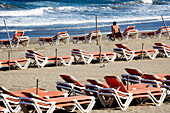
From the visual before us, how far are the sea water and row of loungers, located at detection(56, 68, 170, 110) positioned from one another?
1386cm

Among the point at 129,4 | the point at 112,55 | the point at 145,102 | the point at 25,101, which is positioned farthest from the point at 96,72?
the point at 129,4

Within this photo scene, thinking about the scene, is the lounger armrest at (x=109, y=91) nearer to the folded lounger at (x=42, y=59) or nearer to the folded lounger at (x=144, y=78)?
→ the folded lounger at (x=144, y=78)

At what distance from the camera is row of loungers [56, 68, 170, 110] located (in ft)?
23.3

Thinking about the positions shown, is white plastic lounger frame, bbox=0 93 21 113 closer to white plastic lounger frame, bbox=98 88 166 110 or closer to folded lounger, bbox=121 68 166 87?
white plastic lounger frame, bbox=98 88 166 110

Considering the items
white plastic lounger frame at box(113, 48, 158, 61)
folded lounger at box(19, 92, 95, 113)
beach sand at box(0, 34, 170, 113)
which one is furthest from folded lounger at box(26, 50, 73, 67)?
folded lounger at box(19, 92, 95, 113)

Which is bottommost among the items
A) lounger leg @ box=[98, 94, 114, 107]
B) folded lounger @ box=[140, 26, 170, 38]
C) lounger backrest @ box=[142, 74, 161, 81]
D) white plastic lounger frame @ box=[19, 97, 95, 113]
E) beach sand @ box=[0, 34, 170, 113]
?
beach sand @ box=[0, 34, 170, 113]

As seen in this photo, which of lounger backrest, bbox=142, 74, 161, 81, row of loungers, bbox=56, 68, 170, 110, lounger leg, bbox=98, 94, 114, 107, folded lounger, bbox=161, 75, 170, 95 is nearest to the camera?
row of loungers, bbox=56, 68, 170, 110

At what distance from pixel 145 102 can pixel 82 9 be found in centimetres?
3238

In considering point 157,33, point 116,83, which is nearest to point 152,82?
point 116,83

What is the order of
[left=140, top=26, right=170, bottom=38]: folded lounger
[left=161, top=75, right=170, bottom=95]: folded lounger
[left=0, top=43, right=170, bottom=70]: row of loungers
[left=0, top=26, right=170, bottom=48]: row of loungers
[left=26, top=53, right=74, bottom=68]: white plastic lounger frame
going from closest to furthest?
[left=161, top=75, right=170, bottom=95]: folded lounger → [left=0, top=43, right=170, bottom=70]: row of loungers → [left=26, top=53, right=74, bottom=68]: white plastic lounger frame → [left=0, top=26, right=170, bottom=48]: row of loungers → [left=140, top=26, right=170, bottom=38]: folded lounger

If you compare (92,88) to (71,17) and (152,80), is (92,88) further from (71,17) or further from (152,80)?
(71,17)

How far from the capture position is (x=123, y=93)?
23.4ft

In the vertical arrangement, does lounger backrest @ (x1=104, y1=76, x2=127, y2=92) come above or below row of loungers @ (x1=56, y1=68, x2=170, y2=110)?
above

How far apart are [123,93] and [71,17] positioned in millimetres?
26604
